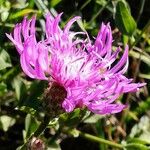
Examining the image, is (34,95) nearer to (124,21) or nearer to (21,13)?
(21,13)

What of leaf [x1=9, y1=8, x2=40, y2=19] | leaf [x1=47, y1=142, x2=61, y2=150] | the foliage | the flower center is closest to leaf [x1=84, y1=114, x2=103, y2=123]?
the foliage

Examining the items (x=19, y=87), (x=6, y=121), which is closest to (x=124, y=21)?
(x=19, y=87)

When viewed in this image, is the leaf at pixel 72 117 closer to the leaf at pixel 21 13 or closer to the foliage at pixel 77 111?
the foliage at pixel 77 111

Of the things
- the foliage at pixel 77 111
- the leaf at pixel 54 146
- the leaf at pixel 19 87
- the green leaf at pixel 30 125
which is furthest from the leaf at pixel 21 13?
the leaf at pixel 54 146

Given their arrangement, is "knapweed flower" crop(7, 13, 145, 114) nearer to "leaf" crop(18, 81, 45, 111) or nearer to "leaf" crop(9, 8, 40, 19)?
"leaf" crop(18, 81, 45, 111)

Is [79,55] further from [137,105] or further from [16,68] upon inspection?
[137,105]

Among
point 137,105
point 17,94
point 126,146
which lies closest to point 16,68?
point 17,94

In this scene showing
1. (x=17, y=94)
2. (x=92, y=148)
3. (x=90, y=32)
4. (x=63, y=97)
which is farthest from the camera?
(x=92, y=148)
